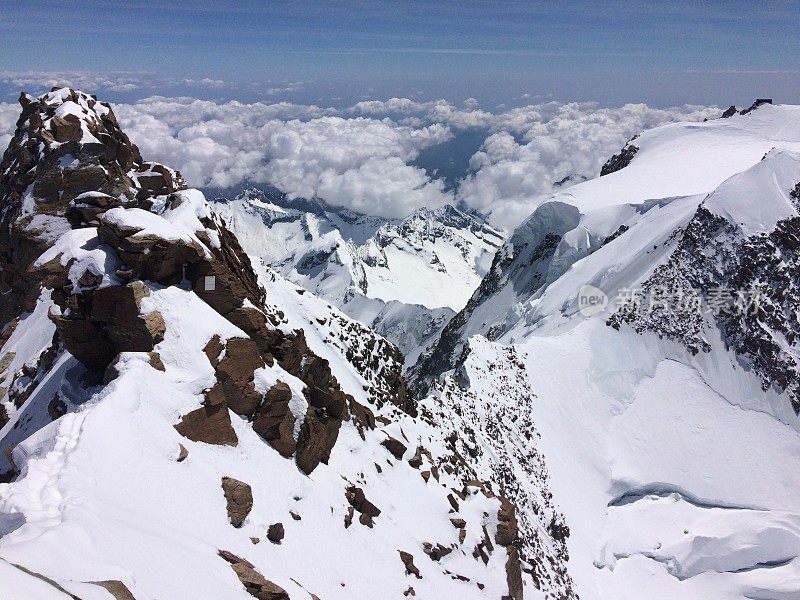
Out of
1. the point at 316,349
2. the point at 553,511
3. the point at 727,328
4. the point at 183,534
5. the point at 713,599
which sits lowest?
the point at 713,599

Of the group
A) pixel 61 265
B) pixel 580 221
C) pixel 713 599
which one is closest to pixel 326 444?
pixel 61 265

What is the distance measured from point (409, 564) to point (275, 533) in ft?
24.9

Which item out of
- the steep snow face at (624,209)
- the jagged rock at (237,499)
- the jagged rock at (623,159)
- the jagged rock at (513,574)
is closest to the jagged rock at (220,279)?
the jagged rock at (237,499)

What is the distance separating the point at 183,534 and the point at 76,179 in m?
33.9

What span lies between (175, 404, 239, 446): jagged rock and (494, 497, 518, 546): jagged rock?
715 inches

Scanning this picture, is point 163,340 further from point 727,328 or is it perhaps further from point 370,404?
point 727,328

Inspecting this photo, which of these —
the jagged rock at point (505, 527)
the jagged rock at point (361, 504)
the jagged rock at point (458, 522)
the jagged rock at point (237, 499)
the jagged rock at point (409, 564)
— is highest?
the jagged rock at point (237, 499)

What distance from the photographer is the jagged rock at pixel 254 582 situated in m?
13.7

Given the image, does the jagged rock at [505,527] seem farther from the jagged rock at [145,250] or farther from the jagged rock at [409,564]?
the jagged rock at [145,250]

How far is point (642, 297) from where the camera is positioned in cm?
5928

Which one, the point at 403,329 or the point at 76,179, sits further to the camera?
the point at 403,329

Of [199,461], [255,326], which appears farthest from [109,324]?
[199,461]

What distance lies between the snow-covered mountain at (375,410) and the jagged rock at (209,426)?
96 millimetres

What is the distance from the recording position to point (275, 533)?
17516mm
